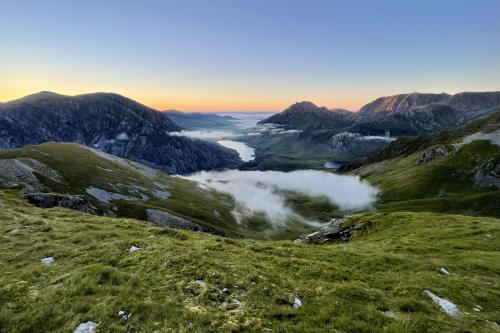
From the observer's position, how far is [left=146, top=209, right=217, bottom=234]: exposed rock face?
111688 mm

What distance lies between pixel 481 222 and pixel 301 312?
5341 cm

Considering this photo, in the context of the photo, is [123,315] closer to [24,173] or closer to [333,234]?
[333,234]

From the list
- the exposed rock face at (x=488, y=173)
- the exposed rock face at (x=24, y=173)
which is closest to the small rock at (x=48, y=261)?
the exposed rock face at (x=24, y=173)

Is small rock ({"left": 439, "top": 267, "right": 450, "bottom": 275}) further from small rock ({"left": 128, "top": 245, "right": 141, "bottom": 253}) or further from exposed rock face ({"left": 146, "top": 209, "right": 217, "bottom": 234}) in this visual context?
exposed rock face ({"left": 146, "top": 209, "right": 217, "bottom": 234})

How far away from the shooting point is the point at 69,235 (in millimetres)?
30672

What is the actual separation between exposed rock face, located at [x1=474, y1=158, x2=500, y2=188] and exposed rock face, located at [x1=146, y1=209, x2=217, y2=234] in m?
161

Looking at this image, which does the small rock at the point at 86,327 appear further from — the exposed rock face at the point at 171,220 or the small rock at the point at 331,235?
the exposed rock face at the point at 171,220

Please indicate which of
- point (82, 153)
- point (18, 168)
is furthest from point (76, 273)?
point (82, 153)

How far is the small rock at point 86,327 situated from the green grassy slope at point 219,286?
0.25 meters

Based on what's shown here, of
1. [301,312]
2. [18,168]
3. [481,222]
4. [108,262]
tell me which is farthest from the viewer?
[18,168]

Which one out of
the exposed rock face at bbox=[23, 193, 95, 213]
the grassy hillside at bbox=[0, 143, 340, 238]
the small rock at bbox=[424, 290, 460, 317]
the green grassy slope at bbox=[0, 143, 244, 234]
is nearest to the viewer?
the small rock at bbox=[424, 290, 460, 317]

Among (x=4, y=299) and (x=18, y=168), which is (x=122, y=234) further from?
(x=18, y=168)

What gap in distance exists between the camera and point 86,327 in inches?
555

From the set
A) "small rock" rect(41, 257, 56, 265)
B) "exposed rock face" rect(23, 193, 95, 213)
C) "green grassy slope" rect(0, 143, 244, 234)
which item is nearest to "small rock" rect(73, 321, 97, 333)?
"small rock" rect(41, 257, 56, 265)
